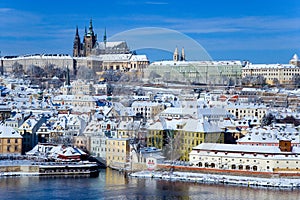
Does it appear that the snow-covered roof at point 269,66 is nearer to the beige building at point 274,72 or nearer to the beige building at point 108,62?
the beige building at point 274,72

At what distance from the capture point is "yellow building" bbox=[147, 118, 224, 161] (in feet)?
48.6

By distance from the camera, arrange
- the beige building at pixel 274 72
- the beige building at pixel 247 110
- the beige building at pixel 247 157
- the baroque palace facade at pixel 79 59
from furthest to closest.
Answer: the beige building at pixel 274 72 < the baroque palace facade at pixel 79 59 < the beige building at pixel 247 110 < the beige building at pixel 247 157

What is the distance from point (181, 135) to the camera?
49.6ft

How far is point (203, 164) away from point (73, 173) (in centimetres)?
228

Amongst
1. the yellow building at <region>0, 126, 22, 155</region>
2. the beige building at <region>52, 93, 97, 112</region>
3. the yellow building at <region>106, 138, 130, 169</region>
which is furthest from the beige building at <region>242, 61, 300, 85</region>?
the yellow building at <region>0, 126, 22, 155</region>

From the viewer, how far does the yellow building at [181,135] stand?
Result: 1481 cm

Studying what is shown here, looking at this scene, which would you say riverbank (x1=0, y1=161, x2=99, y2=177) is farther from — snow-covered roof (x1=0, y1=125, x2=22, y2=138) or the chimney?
the chimney

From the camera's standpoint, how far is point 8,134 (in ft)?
50.4

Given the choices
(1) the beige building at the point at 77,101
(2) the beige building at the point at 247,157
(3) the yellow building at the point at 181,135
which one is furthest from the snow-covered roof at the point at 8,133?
(1) the beige building at the point at 77,101

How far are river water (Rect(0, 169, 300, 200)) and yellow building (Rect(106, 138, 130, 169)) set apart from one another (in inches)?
51.7

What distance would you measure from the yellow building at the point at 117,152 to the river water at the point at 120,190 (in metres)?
1.31

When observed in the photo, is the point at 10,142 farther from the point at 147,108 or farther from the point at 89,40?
the point at 89,40

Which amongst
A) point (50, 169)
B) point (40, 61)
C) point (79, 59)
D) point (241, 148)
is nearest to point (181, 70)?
point (241, 148)

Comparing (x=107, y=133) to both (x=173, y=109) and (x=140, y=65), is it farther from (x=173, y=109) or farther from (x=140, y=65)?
(x=140, y=65)
